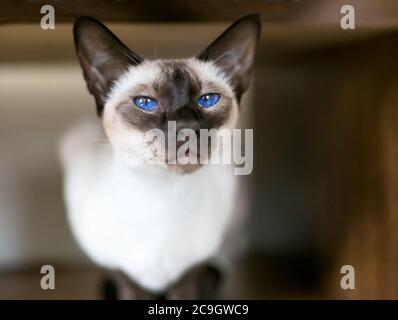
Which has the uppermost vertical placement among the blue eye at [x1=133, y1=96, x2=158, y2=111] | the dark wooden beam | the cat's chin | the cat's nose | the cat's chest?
the dark wooden beam

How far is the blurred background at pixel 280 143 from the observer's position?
0.91 m

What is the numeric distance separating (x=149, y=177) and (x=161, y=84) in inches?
7.2

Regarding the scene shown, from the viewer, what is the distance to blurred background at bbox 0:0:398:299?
2.99 feet

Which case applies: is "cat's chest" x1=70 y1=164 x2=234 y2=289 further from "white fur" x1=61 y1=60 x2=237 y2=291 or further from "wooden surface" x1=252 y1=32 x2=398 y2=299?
"wooden surface" x1=252 y1=32 x2=398 y2=299

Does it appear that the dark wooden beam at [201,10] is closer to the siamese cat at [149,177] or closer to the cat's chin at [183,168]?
the siamese cat at [149,177]

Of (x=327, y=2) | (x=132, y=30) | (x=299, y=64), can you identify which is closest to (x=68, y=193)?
(x=132, y=30)

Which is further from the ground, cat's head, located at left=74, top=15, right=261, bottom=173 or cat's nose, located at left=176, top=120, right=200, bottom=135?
cat's head, located at left=74, top=15, right=261, bottom=173

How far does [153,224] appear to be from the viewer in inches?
35.9

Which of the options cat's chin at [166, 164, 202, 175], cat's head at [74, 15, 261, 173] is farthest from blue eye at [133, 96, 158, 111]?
cat's chin at [166, 164, 202, 175]

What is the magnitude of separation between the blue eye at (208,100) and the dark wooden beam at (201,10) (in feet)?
0.49

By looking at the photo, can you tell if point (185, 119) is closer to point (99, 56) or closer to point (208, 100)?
point (208, 100)

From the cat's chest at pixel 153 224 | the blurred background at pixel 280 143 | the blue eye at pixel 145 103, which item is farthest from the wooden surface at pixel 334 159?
the blue eye at pixel 145 103
